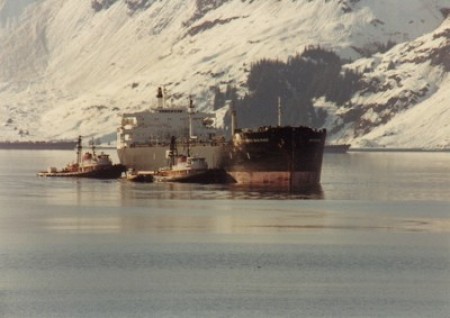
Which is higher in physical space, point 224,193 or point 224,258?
point 224,193

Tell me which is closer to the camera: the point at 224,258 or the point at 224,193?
the point at 224,258

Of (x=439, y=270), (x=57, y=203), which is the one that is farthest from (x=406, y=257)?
(x=57, y=203)

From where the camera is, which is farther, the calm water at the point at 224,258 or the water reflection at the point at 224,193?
the water reflection at the point at 224,193

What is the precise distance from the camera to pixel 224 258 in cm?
10825

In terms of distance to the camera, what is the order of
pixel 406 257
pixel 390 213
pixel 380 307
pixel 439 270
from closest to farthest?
1. pixel 380 307
2. pixel 439 270
3. pixel 406 257
4. pixel 390 213

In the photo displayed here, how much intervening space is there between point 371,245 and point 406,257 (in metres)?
9.08

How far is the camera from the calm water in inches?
3487

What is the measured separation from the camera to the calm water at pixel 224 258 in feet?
291

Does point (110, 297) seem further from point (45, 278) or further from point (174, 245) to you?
point (174, 245)

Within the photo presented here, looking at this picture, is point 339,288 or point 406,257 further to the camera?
point 406,257

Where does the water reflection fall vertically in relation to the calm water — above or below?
above

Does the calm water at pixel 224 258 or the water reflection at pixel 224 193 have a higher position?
the water reflection at pixel 224 193

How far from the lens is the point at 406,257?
108562 mm

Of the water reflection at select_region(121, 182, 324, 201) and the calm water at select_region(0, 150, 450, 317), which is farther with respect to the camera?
the water reflection at select_region(121, 182, 324, 201)
